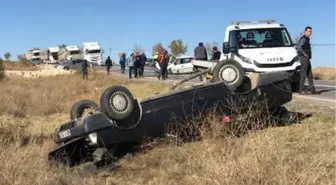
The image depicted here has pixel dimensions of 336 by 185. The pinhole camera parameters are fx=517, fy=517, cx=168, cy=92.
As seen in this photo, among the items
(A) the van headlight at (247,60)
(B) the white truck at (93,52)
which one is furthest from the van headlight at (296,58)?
(B) the white truck at (93,52)

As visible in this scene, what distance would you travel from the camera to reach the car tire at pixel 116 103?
7746mm

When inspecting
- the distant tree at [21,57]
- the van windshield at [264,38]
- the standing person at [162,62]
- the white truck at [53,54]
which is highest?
the van windshield at [264,38]

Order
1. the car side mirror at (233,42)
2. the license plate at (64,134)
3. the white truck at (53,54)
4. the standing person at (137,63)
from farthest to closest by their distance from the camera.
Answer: the white truck at (53,54) → the standing person at (137,63) → the car side mirror at (233,42) → the license plate at (64,134)

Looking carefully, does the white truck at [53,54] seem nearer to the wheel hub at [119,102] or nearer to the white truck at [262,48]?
the white truck at [262,48]

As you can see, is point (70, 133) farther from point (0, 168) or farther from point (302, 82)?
point (302, 82)

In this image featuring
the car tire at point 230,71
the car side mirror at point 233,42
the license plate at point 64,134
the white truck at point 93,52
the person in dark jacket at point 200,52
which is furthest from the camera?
the white truck at point 93,52

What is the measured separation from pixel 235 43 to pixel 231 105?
22.0 feet

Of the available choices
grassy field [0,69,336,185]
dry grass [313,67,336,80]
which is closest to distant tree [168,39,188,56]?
dry grass [313,67,336,80]

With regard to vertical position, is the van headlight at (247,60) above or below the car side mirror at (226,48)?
below

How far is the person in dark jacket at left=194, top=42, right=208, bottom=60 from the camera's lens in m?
24.1

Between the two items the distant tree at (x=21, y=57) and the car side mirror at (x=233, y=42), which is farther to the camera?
the distant tree at (x=21, y=57)

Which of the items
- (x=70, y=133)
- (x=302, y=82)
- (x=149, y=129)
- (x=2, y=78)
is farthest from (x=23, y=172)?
(x=2, y=78)

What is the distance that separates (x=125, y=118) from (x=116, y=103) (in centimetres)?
27

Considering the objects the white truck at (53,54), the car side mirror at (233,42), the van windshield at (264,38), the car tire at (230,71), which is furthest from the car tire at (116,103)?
the white truck at (53,54)
